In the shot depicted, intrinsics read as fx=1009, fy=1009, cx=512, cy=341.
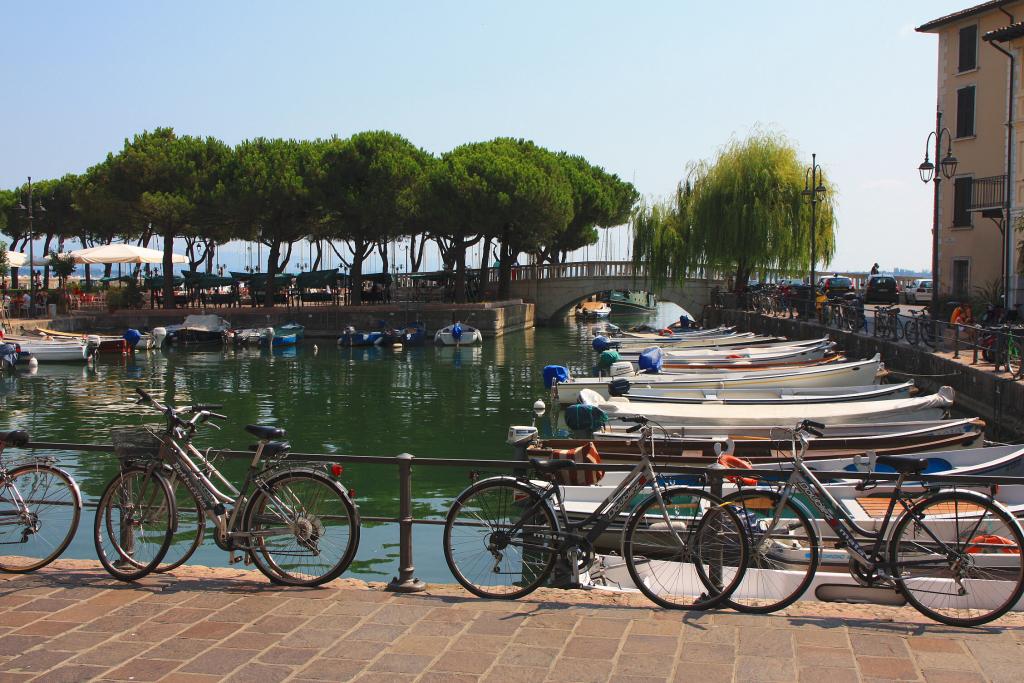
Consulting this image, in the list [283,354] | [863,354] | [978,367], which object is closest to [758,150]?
[863,354]

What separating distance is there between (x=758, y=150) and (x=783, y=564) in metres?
36.3

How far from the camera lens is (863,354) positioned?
2473 centimetres

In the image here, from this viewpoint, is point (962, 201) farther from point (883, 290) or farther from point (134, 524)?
point (134, 524)

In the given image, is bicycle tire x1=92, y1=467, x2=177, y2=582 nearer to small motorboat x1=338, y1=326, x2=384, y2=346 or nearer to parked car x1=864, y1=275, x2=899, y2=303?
small motorboat x1=338, y1=326, x2=384, y2=346

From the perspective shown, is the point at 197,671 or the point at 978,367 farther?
the point at 978,367

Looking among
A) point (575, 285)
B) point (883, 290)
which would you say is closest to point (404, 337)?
point (575, 285)

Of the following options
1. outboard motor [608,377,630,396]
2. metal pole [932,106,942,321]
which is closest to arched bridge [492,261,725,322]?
metal pole [932,106,942,321]

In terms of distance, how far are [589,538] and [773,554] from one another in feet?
3.02

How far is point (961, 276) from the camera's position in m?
32.4

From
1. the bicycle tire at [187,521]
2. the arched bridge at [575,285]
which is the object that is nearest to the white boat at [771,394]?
the bicycle tire at [187,521]

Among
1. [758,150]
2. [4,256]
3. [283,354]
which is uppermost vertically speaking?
[758,150]

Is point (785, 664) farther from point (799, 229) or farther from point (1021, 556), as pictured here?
point (799, 229)

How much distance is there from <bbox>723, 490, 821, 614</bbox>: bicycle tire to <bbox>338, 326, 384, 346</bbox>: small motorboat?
1453 inches

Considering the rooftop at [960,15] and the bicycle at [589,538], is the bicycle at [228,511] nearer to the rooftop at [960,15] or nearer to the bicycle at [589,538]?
the bicycle at [589,538]
